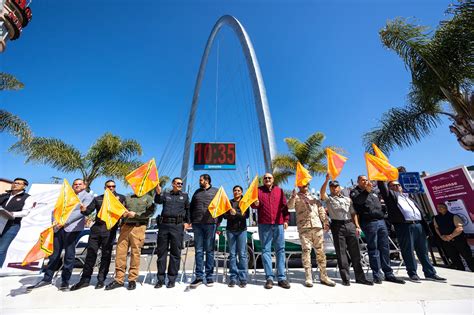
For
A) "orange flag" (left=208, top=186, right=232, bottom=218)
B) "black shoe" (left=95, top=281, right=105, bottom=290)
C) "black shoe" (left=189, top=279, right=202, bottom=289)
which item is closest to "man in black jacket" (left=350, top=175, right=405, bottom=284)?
"orange flag" (left=208, top=186, right=232, bottom=218)

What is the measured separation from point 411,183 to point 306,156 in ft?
21.9

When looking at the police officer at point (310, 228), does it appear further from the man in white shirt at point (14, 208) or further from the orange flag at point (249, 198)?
the man in white shirt at point (14, 208)

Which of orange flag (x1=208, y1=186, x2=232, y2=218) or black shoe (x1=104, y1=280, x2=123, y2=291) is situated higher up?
orange flag (x1=208, y1=186, x2=232, y2=218)

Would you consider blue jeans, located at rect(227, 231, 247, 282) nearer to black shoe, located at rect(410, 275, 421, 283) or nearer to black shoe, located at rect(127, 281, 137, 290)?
black shoe, located at rect(127, 281, 137, 290)

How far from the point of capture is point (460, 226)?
4969 mm

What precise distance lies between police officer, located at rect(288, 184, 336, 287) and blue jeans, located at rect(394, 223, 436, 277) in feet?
4.75

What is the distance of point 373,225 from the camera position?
13.6 ft

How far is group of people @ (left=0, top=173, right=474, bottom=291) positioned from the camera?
3.81 m

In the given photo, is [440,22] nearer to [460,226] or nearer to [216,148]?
[460,226]

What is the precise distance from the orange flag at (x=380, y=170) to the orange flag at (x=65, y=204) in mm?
5355

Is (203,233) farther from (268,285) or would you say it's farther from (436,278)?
(436,278)

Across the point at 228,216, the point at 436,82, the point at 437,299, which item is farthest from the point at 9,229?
the point at 436,82

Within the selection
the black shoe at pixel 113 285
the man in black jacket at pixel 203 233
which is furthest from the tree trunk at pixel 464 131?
the black shoe at pixel 113 285

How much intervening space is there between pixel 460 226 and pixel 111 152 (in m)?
16.2
